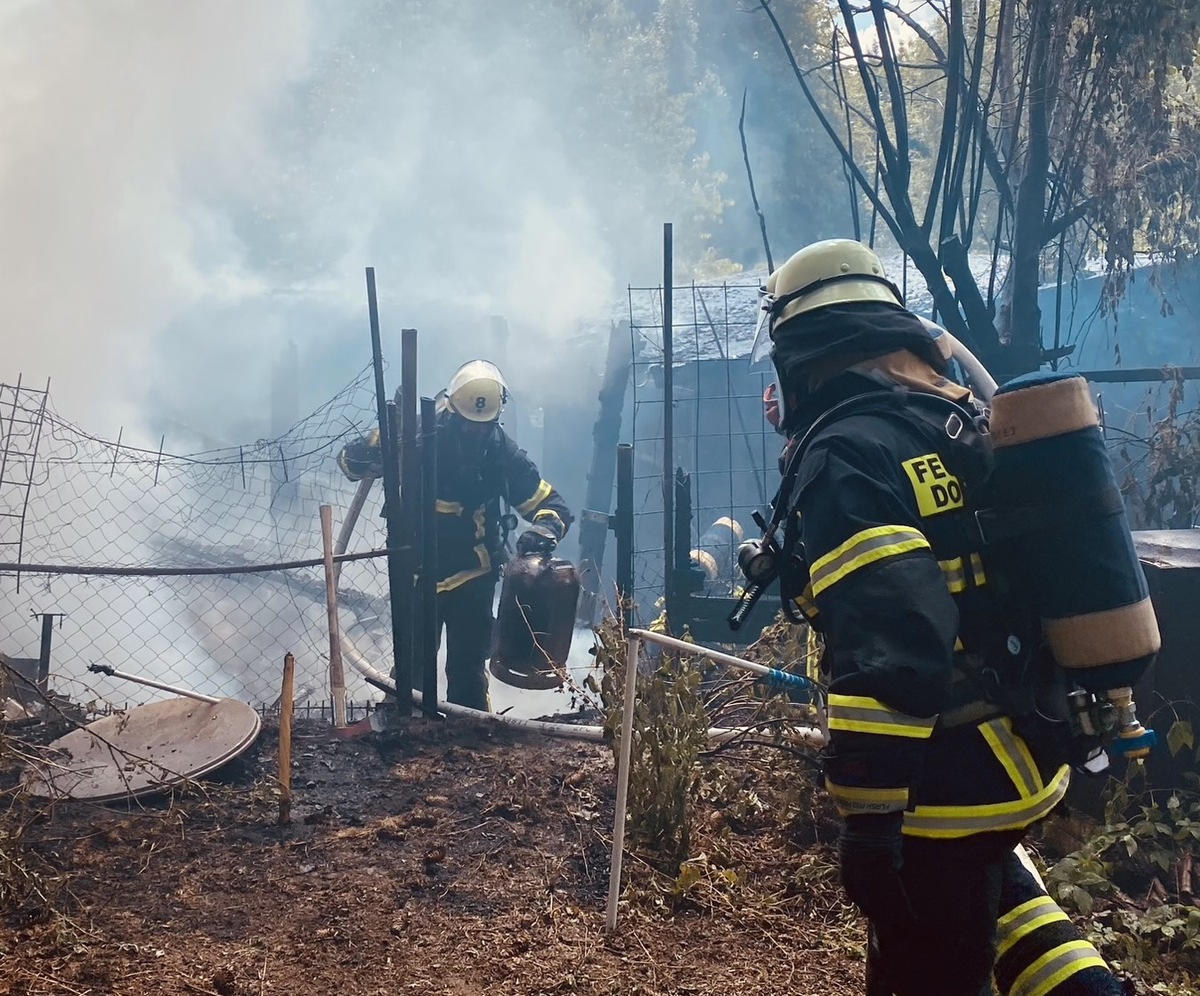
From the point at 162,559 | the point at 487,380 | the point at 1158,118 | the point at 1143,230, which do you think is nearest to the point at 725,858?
the point at 487,380

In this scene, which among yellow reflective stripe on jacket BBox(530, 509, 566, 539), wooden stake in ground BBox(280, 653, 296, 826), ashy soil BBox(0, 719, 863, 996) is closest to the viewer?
ashy soil BBox(0, 719, 863, 996)

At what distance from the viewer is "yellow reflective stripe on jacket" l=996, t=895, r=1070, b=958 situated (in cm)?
227

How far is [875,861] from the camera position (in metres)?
1.95

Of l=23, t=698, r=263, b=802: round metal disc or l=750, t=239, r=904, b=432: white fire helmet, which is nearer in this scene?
l=750, t=239, r=904, b=432: white fire helmet

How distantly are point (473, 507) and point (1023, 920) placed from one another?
16.4 ft

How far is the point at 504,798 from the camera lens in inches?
169

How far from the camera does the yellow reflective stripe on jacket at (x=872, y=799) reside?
6.34 ft

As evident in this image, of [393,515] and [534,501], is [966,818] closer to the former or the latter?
[393,515]

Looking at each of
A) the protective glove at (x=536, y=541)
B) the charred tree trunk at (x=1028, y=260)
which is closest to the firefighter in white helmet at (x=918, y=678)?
the protective glove at (x=536, y=541)

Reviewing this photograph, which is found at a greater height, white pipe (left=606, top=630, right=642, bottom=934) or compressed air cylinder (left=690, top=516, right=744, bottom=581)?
compressed air cylinder (left=690, top=516, right=744, bottom=581)

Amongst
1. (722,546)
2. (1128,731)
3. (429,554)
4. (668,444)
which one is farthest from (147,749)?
(722,546)

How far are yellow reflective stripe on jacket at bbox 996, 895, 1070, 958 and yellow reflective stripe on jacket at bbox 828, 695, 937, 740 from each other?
2.15 ft

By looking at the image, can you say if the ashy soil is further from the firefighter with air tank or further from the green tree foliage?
the green tree foliage

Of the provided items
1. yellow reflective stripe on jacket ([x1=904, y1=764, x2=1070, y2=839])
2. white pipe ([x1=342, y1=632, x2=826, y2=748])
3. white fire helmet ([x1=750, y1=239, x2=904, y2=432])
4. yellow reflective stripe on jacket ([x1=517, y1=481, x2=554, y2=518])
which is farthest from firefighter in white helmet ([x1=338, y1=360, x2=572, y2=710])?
yellow reflective stripe on jacket ([x1=904, y1=764, x2=1070, y2=839])
